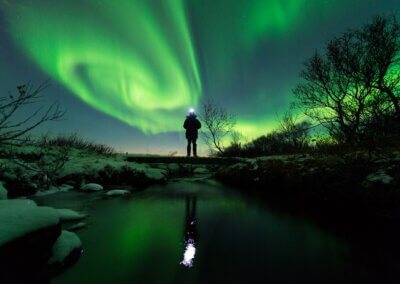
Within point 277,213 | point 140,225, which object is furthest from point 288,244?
point 140,225

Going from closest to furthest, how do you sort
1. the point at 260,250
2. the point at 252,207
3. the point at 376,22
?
the point at 260,250
the point at 252,207
the point at 376,22

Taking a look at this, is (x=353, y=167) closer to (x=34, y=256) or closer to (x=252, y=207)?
(x=252, y=207)

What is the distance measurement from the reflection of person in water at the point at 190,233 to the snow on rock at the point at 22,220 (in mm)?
2079

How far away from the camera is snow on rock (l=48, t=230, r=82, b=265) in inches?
132

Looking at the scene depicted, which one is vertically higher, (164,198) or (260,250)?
(164,198)

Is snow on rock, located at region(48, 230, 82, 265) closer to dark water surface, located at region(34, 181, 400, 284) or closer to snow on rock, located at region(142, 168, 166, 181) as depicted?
dark water surface, located at region(34, 181, 400, 284)

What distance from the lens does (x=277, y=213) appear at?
23.6ft

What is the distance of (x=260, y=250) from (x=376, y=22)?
19.2m

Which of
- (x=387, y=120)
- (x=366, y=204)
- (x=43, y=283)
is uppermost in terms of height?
(x=387, y=120)

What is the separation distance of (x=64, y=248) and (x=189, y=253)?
1976 millimetres

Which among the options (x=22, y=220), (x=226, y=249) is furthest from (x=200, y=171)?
(x=22, y=220)

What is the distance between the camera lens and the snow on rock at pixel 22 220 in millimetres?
2724

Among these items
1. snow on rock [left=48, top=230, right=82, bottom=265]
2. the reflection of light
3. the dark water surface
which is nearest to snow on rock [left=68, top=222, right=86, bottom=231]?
the dark water surface

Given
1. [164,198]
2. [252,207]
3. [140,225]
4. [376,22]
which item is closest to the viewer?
[140,225]
